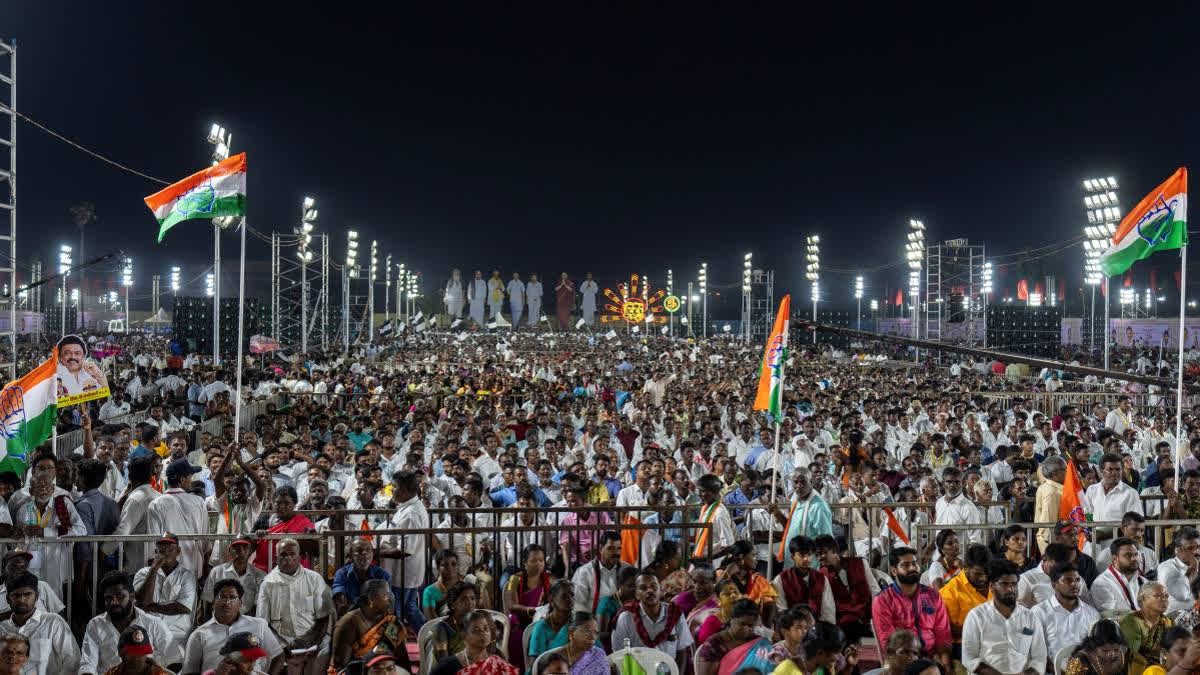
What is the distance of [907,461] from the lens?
1079 cm

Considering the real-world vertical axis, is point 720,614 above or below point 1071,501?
below

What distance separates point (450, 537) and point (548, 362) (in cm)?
2536

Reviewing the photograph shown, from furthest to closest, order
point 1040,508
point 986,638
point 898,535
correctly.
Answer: point 1040,508 < point 898,535 < point 986,638

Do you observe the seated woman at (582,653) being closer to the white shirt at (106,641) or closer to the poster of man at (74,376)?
the white shirt at (106,641)

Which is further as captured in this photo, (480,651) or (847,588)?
(847,588)

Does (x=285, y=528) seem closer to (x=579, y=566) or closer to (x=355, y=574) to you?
(x=355, y=574)

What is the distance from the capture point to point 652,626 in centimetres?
593

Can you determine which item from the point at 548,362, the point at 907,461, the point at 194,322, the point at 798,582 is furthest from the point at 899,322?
the point at 798,582

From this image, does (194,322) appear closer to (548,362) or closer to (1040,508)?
(548,362)

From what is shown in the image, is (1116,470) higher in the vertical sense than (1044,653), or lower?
higher

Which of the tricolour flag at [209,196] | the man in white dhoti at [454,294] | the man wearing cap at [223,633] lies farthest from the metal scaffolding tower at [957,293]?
the man in white dhoti at [454,294]

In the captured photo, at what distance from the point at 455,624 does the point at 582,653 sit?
85cm

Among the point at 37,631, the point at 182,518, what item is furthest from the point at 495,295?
the point at 37,631

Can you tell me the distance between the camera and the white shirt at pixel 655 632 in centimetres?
589
